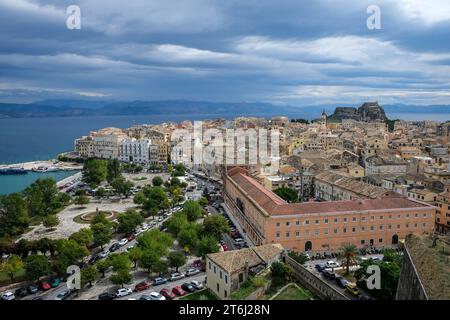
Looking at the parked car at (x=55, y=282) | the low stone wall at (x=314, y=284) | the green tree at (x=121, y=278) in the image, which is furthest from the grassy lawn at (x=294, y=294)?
the parked car at (x=55, y=282)

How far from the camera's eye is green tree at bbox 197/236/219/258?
82.3 feet

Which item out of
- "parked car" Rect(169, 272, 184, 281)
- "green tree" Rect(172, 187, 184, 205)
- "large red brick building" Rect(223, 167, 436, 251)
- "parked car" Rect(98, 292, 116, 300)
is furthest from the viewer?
"green tree" Rect(172, 187, 184, 205)

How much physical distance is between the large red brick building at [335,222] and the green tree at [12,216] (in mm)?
17010

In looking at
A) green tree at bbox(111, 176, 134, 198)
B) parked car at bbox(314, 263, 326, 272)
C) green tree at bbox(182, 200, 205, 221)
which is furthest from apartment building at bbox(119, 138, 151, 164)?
parked car at bbox(314, 263, 326, 272)

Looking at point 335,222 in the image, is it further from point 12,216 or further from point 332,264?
point 12,216

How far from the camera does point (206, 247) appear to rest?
82.4ft

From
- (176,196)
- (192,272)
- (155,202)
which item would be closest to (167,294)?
(192,272)

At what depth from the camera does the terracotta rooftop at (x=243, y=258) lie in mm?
19672

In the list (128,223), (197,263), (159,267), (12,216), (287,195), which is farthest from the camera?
(287,195)

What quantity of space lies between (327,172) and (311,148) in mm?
24593

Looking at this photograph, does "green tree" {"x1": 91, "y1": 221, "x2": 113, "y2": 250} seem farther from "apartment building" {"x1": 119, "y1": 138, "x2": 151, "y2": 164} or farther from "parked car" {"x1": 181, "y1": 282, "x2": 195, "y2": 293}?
"apartment building" {"x1": 119, "y1": 138, "x2": 151, "y2": 164}

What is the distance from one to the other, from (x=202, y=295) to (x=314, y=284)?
5.35 m

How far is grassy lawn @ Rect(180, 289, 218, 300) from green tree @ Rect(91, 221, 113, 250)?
9.67 meters

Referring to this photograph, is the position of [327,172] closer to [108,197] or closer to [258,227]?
[258,227]
